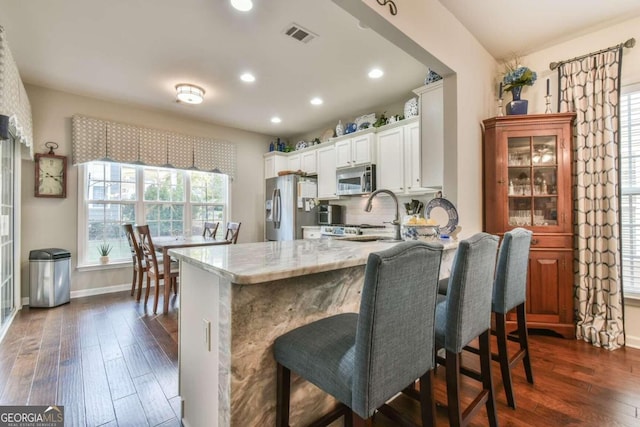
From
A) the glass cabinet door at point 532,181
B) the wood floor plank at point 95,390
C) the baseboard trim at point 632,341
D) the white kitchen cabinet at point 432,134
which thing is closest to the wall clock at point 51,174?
the wood floor plank at point 95,390

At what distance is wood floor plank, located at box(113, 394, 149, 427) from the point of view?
1600mm

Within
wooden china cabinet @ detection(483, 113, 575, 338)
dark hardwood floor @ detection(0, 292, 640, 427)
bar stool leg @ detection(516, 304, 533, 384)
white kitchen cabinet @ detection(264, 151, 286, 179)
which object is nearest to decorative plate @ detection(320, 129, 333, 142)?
white kitchen cabinet @ detection(264, 151, 286, 179)

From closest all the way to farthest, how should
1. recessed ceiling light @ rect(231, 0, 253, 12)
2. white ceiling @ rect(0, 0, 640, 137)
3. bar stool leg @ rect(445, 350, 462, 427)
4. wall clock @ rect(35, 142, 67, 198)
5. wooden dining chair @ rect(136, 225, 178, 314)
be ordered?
1. bar stool leg @ rect(445, 350, 462, 427)
2. recessed ceiling light @ rect(231, 0, 253, 12)
3. white ceiling @ rect(0, 0, 640, 137)
4. wooden dining chair @ rect(136, 225, 178, 314)
5. wall clock @ rect(35, 142, 67, 198)

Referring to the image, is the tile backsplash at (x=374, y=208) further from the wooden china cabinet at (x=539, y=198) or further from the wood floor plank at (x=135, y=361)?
the wood floor plank at (x=135, y=361)

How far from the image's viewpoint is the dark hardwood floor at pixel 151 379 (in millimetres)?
1649

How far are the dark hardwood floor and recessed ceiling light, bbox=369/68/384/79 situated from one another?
299 cm

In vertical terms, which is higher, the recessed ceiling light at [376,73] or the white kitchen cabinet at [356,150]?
the recessed ceiling light at [376,73]

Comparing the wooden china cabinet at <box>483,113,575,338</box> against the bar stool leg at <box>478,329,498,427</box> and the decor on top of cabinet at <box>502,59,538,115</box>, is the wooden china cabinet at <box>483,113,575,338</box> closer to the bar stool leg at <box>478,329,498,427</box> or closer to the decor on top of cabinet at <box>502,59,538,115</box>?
the decor on top of cabinet at <box>502,59,538,115</box>

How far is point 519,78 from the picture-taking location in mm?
2764

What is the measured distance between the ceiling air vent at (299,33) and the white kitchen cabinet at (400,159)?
1692 millimetres

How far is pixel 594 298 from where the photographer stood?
2.62m

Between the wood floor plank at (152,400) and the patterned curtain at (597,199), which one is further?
the patterned curtain at (597,199)

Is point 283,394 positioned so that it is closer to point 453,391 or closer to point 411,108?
point 453,391

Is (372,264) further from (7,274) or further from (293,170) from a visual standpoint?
(293,170)
